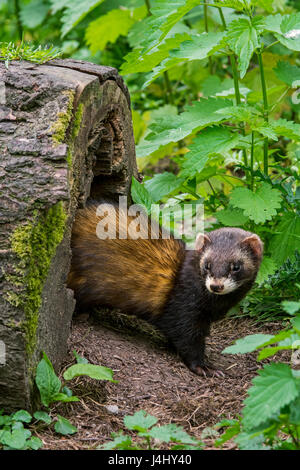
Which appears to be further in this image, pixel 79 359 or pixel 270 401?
pixel 79 359

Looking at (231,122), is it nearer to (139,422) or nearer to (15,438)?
(139,422)

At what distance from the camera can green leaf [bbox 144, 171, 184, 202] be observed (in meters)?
5.67

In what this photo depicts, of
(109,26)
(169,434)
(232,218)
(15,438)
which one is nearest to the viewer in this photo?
(169,434)

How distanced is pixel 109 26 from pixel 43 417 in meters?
5.81

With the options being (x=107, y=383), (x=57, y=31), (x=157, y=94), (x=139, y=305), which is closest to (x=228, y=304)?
(x=139, y=305)

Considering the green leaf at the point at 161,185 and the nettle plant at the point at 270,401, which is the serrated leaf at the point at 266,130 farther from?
the nettle plant at the point at 270,401

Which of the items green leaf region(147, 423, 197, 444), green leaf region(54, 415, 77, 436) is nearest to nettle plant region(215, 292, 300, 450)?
green leaf region(147, 423, 197, 444)

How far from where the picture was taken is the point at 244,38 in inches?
192

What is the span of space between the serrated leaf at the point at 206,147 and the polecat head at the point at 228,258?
0.51 metres

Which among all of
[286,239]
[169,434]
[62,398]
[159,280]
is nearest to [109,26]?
[286,239]

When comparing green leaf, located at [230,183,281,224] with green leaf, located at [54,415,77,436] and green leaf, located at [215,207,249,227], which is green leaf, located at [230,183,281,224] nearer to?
green leaf, located at [215,207,249,227]

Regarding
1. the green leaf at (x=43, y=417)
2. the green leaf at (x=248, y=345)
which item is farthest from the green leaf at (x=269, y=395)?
the green leaf at (x=43, y=417)

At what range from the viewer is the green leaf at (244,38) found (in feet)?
15.6

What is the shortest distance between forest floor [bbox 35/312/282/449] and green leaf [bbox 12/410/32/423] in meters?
0.11
